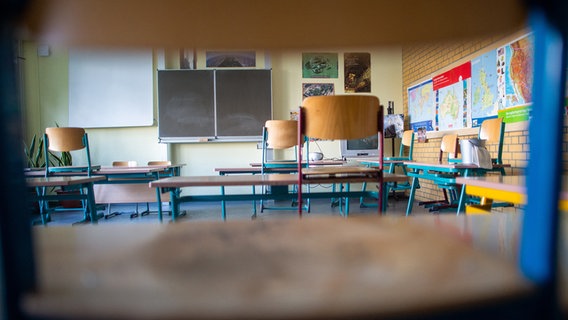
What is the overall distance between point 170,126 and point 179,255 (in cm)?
504

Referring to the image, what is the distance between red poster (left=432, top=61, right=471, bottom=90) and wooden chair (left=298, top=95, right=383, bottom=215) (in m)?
2.73

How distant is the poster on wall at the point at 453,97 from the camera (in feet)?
12.4

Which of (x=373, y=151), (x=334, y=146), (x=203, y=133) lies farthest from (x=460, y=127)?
(x=203, y=133)

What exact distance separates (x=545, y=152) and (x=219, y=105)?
5070mm

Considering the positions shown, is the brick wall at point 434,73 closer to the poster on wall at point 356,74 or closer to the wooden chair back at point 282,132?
the poster on wall at point 356,74

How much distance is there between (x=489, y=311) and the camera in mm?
255

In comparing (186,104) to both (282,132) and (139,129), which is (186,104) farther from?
(282,132)

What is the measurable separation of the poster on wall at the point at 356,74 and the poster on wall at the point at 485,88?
1970 millimetres

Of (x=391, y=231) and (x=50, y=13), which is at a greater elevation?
(x=50, y=13)

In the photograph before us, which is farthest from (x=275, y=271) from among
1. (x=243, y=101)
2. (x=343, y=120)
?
(x=243, y=101)

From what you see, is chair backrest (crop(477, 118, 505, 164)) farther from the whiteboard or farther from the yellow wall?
the whiteboard

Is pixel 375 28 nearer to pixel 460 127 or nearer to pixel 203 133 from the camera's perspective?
pixel 460 127

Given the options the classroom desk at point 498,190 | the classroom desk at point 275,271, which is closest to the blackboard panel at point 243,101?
the classroom desk at point 498,190

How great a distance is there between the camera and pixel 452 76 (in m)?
4.04
